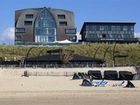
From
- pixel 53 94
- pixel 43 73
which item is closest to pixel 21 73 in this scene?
pixel 43 73

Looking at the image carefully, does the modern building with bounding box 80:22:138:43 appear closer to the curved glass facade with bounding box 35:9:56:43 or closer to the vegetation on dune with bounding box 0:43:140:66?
the curved glass facade with bounding box 35:9:56:43

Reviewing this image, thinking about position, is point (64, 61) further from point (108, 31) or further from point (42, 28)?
point (42, 28)

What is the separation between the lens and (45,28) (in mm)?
189000

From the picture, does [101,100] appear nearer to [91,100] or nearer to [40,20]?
[91,100]

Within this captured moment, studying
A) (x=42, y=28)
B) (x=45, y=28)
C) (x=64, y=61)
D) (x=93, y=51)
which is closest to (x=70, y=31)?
(x=45, y=28)

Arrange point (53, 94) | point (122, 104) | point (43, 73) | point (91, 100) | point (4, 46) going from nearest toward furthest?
point (122, 104)
point (91, 100)
point (53, 94)
point (43, 73)
point (4, 46)

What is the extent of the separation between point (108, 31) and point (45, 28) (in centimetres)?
2710

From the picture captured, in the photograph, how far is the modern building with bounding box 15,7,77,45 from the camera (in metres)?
190

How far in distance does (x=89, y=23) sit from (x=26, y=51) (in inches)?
2097

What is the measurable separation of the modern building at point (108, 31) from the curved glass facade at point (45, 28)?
13.8 metres

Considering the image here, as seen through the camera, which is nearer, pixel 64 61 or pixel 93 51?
pixel 64 61

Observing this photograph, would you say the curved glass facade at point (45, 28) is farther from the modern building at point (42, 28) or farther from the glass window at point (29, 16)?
the glass window at point (29, 16)

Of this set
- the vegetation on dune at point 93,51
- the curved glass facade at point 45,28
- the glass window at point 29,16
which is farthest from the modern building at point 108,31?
the vegetation on dune at point 93,51

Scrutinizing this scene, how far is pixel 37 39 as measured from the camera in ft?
631
